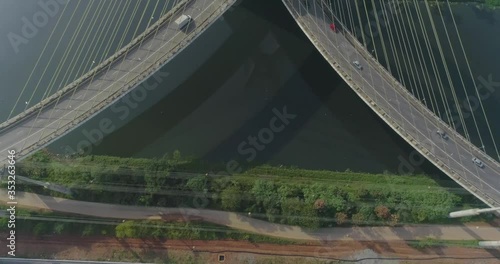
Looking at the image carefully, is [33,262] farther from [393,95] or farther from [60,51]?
[393,95]

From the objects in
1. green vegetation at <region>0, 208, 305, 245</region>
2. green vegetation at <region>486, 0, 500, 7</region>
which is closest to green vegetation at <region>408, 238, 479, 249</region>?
green vegetation at <region>0, 208, 305, 245</region>

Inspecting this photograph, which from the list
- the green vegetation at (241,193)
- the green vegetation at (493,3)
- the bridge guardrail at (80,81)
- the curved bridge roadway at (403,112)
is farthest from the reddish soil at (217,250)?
the green vegetation at (493,3)

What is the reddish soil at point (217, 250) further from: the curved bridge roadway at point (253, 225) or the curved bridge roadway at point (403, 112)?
the curved bridge roadway at point (403, 112)

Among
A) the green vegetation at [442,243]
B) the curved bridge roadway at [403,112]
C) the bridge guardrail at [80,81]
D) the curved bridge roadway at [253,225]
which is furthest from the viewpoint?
the green vegetation at [442,243]

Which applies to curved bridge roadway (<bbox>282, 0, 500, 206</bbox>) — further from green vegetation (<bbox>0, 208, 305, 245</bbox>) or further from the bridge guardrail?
green vegetation (<bbox>0, 208, 305, 245</bbox>)

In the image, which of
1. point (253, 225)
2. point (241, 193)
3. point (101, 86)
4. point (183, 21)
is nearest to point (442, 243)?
point (253, 225)

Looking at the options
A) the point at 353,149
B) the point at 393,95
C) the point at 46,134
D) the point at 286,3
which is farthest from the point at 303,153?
the point at 46,134

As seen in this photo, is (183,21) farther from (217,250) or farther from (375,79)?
(217,250)
